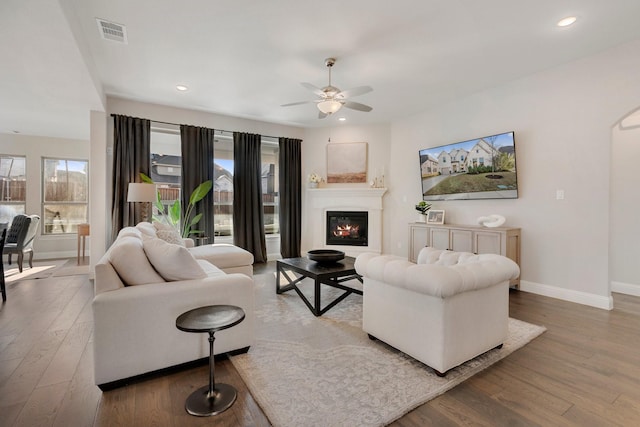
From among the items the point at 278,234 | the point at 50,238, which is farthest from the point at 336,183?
the point at 50,238

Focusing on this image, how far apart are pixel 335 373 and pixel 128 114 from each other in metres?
5.16

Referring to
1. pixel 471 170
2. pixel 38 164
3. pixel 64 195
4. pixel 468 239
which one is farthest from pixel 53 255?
pixel 471 170

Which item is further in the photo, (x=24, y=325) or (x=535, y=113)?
(x=535, y=113)

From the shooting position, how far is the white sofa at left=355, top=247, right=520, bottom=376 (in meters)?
1.98

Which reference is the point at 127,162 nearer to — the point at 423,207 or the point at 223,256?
the point at 223,256

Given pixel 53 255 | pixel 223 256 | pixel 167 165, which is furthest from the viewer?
pixel 53 255

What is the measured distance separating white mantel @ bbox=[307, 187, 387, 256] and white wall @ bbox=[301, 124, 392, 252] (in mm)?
139

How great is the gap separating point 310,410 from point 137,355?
1169 millimetres

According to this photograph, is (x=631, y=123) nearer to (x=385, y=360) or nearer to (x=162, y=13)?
(x=385, y=360)

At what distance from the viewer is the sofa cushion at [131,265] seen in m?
2.06

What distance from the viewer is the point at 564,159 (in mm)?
3725

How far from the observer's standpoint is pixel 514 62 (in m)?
3.66

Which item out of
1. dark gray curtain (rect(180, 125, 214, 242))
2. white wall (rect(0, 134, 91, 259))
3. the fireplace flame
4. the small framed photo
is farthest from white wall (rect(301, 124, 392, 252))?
white wall (rect(0, 134, 91, 259))

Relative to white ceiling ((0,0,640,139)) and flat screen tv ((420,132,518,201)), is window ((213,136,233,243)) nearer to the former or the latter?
white ceiling ((0,0,640,139))
